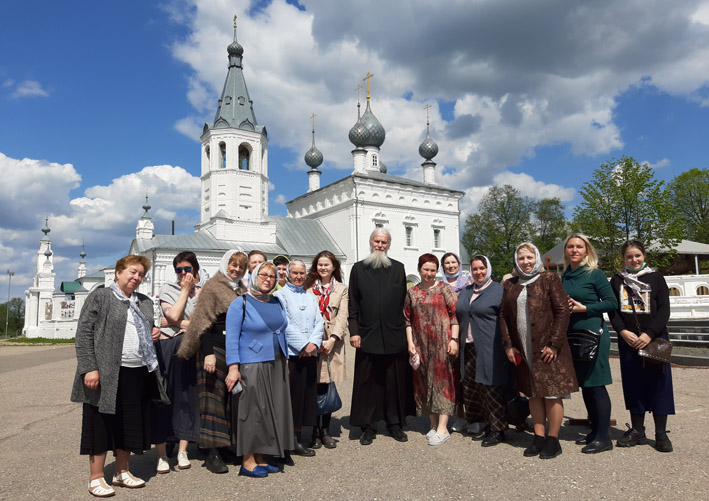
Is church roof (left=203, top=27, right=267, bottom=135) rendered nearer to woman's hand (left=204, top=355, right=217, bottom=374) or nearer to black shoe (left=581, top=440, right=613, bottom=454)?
woman's hand (left=204, top=355, right=217, bottom=374)

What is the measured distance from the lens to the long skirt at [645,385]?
4.73 meters

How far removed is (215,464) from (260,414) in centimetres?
58

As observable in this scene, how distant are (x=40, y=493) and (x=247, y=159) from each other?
3272 centimetres

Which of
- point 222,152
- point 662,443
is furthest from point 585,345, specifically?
point 222,152

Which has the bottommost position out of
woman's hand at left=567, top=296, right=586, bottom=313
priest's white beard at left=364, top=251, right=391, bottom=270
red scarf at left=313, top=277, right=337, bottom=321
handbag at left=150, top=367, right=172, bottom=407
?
handbag at left=150, top=367, right=172, bottom=407

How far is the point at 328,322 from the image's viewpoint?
5438 mm

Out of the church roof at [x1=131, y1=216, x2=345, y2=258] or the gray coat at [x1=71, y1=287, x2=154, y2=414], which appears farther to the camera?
the church roof at [x1=131, y1=216, x2=345, y2=258]

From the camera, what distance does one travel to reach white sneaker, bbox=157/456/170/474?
14.4 ft

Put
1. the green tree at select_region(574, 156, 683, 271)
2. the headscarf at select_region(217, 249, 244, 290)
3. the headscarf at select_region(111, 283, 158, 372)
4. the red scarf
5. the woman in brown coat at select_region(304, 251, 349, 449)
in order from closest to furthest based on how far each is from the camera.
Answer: the headscarf at select_region(111, 283, 158, 372)
the headscarf at select_region(217, 249, 244, 290)
the woman in brown coat at select_region(304, 251, 349, 449)
the red scarf
the green tree at select_region(574, 156, 683, 271)

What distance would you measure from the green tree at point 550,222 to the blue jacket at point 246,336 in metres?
49.7

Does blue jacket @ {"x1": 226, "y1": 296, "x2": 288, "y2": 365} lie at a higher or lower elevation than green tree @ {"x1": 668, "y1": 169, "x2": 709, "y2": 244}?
lower

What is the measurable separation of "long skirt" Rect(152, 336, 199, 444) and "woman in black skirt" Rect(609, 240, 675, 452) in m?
3.79

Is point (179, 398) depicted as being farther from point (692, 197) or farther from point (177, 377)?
point (692, 197)

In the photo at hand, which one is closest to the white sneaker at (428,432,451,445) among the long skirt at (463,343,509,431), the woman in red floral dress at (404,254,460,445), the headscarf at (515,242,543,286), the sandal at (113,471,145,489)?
the woman in red floral dress at (404,254,460,445)
